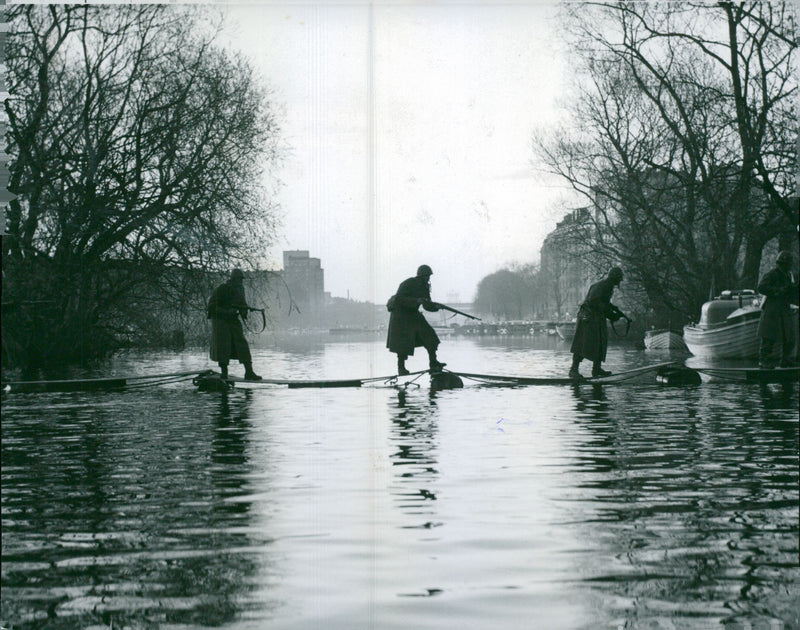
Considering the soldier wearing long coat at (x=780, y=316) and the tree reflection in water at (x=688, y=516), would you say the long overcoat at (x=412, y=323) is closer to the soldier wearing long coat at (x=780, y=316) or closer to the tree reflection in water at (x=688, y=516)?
the soldier wearing long coat at (x=780, y=316)

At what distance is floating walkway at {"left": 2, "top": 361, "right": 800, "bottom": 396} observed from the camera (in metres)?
17.4

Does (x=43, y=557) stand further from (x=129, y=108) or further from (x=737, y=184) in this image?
(x=129, y=108)

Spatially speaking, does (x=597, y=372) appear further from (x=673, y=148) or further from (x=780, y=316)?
(x=673, y=148)

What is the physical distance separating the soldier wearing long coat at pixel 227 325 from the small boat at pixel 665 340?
931 inches

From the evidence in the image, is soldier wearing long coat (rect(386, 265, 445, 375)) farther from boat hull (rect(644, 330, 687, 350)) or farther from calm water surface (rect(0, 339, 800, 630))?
boat hull (rect(644, 330, 687, 350))

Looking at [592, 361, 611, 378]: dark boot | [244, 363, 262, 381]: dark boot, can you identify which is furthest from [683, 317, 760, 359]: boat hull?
[244, 363, 262, 381]: dark boot

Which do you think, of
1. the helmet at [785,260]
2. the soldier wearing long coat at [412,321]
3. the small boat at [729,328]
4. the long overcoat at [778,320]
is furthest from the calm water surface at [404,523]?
the small boat at [729,328]

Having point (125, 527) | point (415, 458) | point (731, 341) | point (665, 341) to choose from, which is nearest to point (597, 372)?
point (415, 458)

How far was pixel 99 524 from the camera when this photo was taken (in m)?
5.95

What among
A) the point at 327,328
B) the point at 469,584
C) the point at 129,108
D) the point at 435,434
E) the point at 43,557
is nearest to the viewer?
the point at 469,584

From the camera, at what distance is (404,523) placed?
19.3 feet

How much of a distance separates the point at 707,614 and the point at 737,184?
17.8 m

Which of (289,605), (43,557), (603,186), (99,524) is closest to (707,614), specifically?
(289,605)

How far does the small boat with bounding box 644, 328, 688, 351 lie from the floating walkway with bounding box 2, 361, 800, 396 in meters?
20.9
